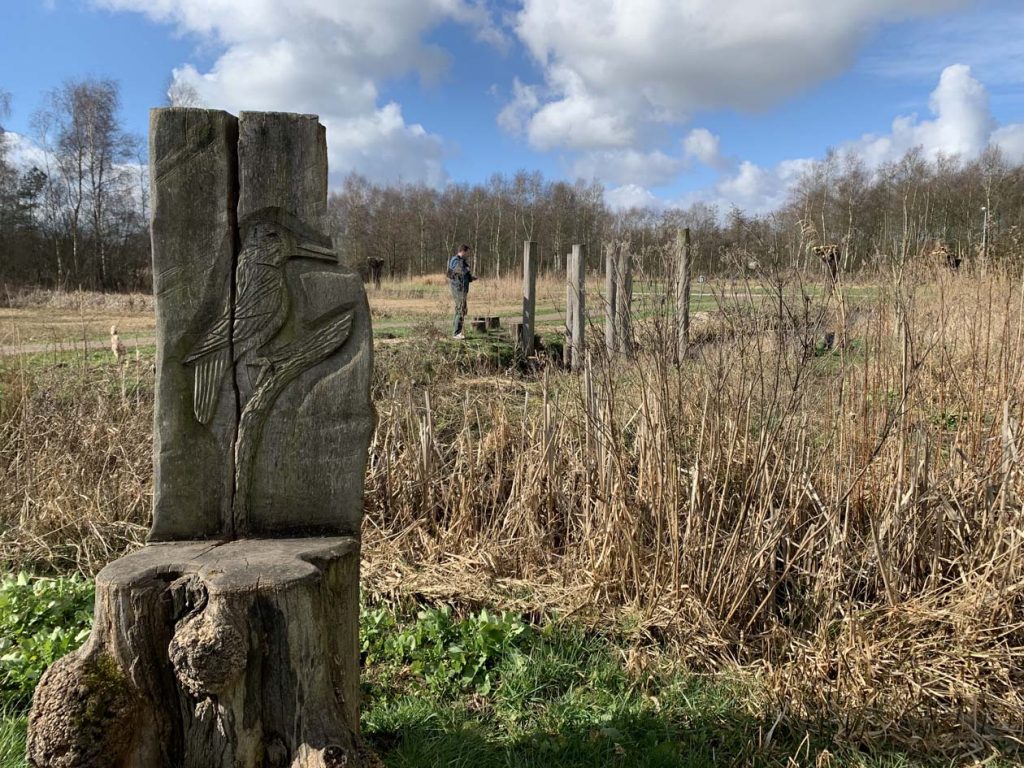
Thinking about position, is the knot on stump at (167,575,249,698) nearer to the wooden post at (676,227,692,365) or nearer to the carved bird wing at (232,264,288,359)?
the carved bird wing at (232,264,288,359)

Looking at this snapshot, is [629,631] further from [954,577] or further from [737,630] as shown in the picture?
[954,577]

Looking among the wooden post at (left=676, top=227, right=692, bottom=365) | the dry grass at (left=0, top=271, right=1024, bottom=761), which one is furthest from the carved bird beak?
the wooden post at (left=676, top=227, right=692, bottom=365)

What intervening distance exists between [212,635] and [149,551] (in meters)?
0.42

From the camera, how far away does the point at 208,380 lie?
206 cm

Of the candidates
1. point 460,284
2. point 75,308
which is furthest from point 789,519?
point 75,308

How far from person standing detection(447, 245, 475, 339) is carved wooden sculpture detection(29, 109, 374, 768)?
22.1 ft

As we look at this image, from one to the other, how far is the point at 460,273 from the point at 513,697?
7.59 m

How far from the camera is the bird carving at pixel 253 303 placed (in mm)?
2035

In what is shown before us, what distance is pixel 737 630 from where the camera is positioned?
2906 millimetres

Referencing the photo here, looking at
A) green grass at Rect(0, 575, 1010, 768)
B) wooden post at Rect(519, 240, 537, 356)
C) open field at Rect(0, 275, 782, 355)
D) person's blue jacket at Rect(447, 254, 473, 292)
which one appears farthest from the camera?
open field at Rect(0, 275, 782, 355)

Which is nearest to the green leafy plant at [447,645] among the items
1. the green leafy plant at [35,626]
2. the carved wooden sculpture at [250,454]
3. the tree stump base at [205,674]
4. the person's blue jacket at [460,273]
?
the carved wooden sculpture at [250,454]

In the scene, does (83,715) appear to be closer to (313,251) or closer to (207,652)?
(207,652)

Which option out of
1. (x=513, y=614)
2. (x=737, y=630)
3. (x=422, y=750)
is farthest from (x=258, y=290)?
(x=737, y=630)

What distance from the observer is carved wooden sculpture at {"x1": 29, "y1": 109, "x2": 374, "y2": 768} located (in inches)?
A: 68.6
